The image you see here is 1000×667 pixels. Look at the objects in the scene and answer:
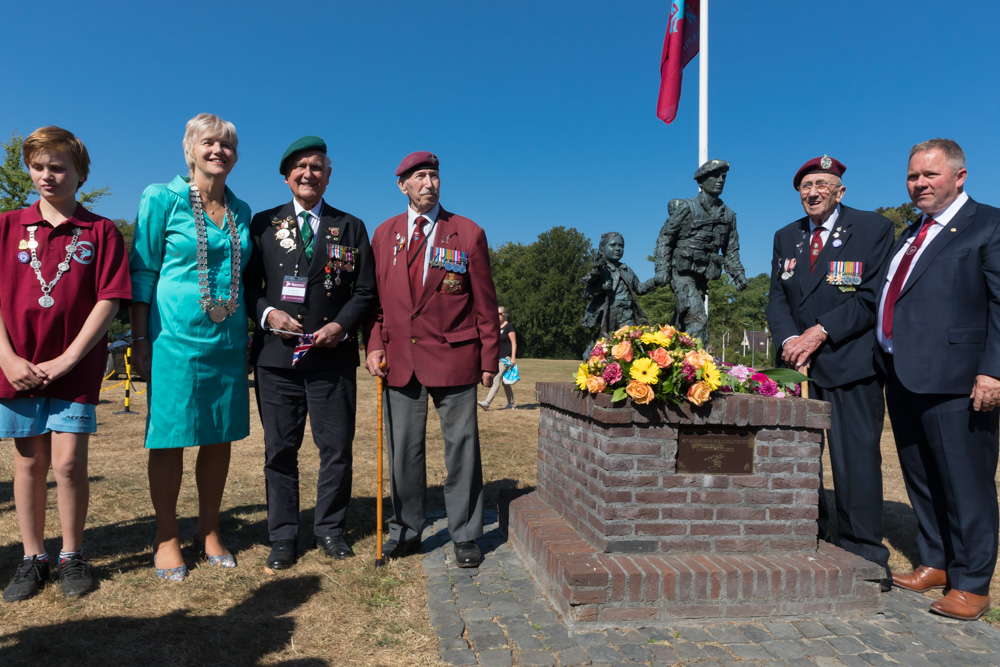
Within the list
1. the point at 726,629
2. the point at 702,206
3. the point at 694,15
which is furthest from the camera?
the point at 694,15

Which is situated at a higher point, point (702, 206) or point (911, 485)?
point (702, 206)

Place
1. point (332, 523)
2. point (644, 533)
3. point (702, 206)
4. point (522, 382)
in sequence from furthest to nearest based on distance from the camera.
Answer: point (522, 382) < point (702, 206) < point (332, 523) < point (644, 533)

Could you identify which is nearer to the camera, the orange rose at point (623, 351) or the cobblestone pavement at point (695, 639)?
the cobblestone pavement at point (695, 639)

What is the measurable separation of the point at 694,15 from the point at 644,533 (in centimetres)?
771

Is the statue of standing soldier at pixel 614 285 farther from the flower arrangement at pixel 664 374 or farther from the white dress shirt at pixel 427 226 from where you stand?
the white dress shirt at pixel 427 226

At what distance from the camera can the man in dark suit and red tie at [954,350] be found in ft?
10.2

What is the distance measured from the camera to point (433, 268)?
12.1 feet

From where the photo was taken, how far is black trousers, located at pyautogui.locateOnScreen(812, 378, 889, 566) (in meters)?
3.53

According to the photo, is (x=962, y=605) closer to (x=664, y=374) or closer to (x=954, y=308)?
(x=954, y=308)

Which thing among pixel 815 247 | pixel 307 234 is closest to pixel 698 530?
pixel 815 247

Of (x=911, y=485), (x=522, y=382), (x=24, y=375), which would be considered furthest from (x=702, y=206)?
(x=522, y=382)

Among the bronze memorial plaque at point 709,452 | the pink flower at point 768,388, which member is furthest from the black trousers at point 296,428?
the pink flower at point 768,388

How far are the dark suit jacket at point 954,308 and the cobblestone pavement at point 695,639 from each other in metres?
1.13

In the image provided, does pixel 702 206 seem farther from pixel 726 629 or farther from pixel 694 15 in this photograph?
pixel 694 15
